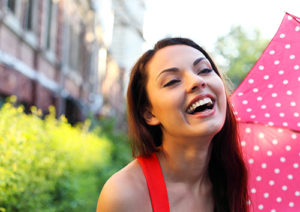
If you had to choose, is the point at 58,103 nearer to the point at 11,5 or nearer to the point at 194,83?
the point at 11,5

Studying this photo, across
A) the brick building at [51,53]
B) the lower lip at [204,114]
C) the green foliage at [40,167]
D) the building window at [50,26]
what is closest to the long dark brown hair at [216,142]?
the lower lip at [204,114]

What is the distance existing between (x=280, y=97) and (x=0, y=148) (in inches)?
79.5

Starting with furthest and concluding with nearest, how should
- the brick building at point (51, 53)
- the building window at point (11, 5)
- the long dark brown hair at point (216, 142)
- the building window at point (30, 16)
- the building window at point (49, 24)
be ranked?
the building window at point (49, 24) → the building window at point (30, 16) → the building window at point (11, 5) → the brick building at point (51, 53) → the long dark brown hair at point (216, 142)

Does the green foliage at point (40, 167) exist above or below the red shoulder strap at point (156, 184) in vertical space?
below

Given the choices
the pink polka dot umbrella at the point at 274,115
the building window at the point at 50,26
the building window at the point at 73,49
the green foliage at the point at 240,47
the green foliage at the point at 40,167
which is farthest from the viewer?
the green foliage at the point at 240,47

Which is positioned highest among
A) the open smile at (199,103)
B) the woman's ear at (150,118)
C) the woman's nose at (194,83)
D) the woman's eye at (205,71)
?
the woman's eye at (205,71)

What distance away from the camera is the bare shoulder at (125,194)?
2.38m

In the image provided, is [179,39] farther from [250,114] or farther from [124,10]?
[124,10]

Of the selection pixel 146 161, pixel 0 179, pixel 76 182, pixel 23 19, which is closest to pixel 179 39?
pixel 146 161

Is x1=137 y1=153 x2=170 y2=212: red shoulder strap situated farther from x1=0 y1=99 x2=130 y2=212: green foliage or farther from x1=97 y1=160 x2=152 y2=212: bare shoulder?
x1=0 y1=99 x2=130 y2=212: green foliage

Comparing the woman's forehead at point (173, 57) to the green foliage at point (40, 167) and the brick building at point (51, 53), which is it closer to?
the green foliage at point (40, 167)

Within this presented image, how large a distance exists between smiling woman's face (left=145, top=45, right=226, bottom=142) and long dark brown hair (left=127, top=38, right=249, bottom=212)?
0.09 m

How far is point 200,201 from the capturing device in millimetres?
2760

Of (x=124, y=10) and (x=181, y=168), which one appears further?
(x=124, y=10)
